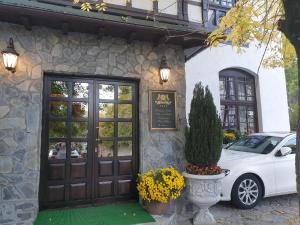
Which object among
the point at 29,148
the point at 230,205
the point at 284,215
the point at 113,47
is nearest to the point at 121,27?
the point at 113,47

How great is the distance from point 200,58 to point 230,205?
17.9ft

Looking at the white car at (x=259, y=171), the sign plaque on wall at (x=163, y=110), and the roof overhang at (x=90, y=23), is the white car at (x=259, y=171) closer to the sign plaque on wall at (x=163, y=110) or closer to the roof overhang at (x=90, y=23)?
the sign plaque on wall at (x=163, y=110)

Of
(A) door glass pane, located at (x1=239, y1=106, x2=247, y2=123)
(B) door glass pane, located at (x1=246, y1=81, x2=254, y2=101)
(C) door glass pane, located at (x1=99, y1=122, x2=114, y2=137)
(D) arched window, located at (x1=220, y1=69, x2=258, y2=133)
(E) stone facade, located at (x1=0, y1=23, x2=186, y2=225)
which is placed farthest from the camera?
(B) door glass pane, located at (x1=246, y1=81, x2=254, y2=101)

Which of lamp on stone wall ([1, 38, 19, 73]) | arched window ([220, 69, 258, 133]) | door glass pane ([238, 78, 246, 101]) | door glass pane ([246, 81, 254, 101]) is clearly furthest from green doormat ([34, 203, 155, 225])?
door glass pane ([246, 81, 254, 101])

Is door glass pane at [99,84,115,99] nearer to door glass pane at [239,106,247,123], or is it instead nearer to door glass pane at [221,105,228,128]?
door glass pane at [221,105,228,128]

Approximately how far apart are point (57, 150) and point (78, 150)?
0.38m

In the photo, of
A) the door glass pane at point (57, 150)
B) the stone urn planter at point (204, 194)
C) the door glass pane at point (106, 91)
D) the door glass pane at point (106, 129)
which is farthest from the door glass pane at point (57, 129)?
the stone urn planter at point (204, 194)

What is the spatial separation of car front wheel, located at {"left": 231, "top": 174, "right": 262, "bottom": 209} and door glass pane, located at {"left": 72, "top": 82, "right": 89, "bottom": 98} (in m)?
3.53

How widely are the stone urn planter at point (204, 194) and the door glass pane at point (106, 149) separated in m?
1.65

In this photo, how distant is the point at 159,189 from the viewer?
4465mm

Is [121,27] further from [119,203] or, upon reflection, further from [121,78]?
[119,203]

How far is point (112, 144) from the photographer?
16.7 ft

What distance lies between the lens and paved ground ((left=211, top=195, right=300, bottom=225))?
4.47 metres

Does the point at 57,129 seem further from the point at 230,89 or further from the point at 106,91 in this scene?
the point at 230,89
